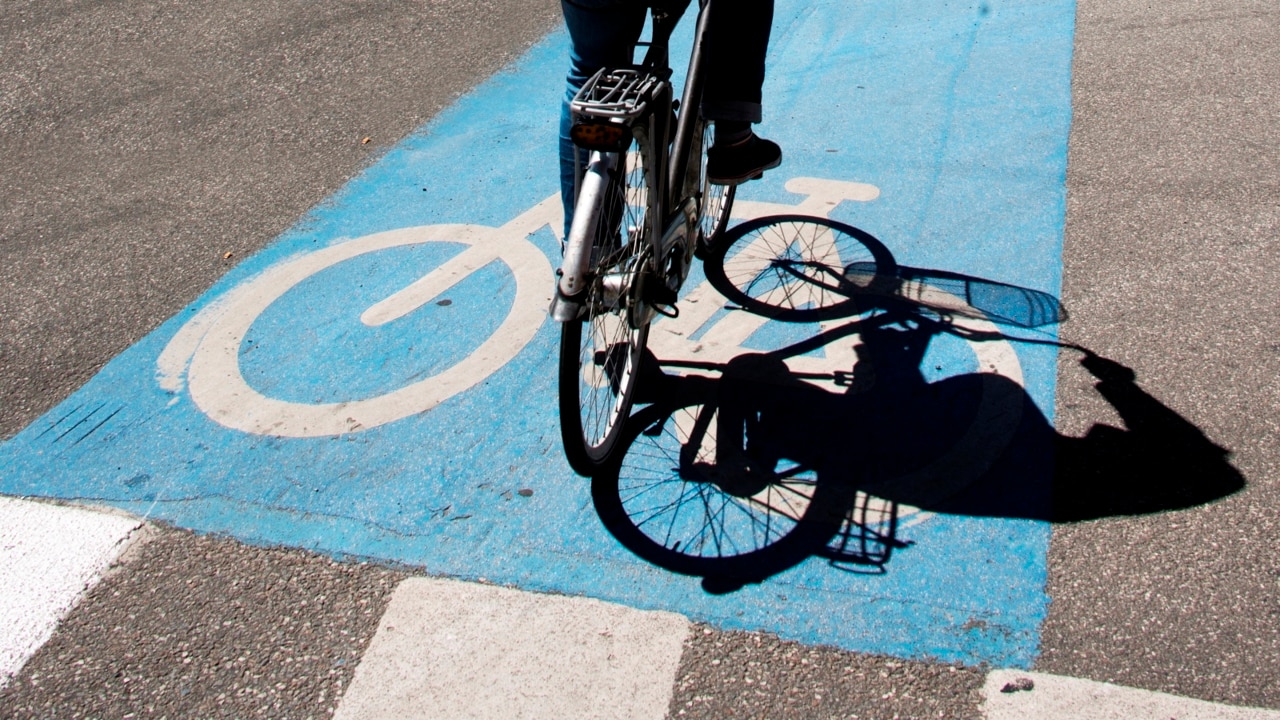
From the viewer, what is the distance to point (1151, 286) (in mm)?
4145

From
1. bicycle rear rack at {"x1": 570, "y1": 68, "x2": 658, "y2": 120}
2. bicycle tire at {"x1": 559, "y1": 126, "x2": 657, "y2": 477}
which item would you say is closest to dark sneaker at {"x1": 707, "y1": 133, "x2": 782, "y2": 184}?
bicycle tire at {"x1": 559, "y1": 126, "x2": 657, "y2": 477}

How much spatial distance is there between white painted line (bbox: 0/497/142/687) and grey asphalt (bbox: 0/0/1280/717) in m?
0.07

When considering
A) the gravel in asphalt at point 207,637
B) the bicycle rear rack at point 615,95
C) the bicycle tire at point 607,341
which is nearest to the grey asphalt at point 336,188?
the gravel in asphalt at point 207,637

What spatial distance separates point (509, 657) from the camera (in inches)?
107

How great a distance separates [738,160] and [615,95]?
900 millimetres

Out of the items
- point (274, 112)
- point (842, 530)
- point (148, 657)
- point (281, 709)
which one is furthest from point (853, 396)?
point (274, 112)

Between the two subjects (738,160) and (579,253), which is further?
(738,160)

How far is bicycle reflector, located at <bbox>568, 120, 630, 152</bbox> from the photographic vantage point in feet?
9.16

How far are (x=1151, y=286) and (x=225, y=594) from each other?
11.3ft

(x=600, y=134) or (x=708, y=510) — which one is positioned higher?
(x=600, y=134)

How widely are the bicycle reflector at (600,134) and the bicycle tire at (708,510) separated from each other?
1.04 meters

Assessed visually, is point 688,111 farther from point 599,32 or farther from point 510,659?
point 510,659

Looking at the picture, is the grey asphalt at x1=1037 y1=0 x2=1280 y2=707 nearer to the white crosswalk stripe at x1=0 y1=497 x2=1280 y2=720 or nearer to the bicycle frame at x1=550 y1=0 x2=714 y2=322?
the white crosswalk stripe at x1=0 y1=497 x2=1280 y2=720

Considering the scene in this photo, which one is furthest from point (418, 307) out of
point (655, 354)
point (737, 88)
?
point (737, 88)
